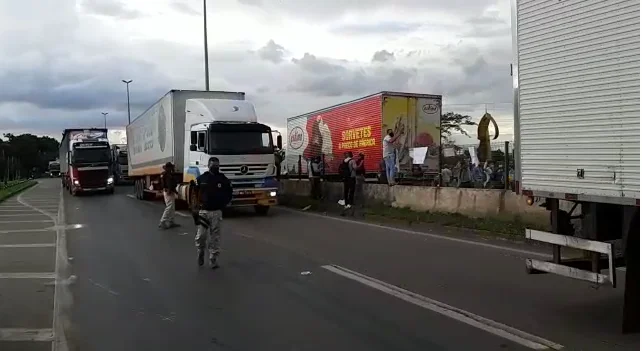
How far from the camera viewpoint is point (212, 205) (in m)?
10.4

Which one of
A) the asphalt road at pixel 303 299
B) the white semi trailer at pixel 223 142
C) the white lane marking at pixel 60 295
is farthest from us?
the white semi trailer at pixel 223 142

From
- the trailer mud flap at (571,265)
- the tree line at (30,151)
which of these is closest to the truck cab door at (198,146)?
the trailer mud flap at (571,265)

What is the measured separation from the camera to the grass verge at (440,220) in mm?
13570

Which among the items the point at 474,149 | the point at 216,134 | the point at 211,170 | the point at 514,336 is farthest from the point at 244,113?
the point at 514,336

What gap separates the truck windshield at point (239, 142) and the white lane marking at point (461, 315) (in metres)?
10.3

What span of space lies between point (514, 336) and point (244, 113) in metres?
15.5

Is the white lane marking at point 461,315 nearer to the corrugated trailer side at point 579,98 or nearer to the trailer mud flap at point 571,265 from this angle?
the trailer mud flap at point 571,265

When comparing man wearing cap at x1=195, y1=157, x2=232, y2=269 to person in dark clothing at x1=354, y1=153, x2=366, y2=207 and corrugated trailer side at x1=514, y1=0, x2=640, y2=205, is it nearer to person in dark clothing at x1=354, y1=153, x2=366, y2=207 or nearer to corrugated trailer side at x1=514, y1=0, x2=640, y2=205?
corrugated trailer side at x1=514, y1=0, x2=640, y2=205

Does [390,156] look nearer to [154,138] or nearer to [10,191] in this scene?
[154,138]

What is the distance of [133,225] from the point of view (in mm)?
17688

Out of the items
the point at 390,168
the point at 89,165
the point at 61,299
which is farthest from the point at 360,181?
the point at 89,165

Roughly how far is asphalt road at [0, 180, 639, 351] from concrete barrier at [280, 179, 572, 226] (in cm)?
258

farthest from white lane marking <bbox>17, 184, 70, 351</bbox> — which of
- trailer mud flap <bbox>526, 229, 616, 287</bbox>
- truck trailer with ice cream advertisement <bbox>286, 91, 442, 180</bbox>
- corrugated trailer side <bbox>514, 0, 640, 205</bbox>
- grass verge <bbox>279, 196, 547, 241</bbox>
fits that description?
truck trailer with ice cream advertisement <bbox>286, 91, 442, 180</bbox>

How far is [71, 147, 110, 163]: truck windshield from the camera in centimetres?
3653
